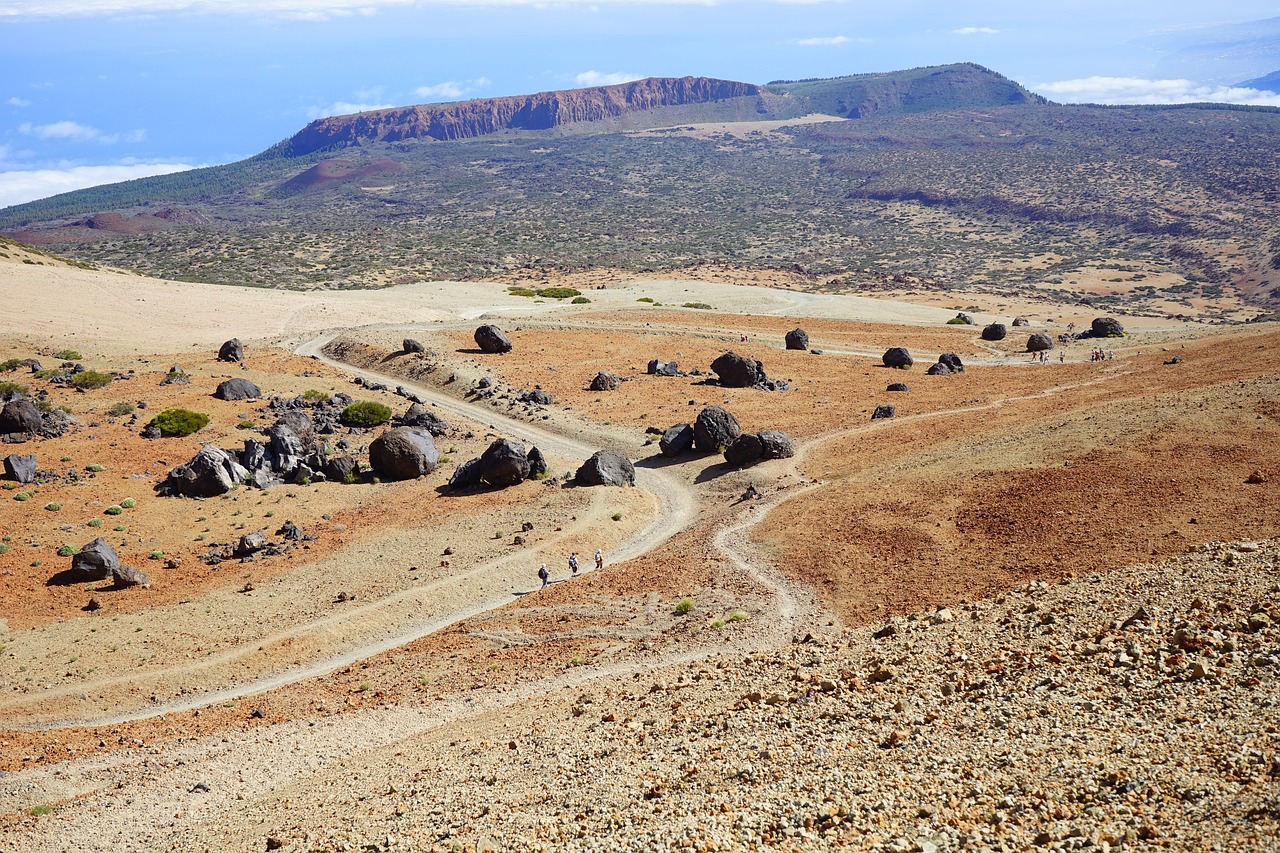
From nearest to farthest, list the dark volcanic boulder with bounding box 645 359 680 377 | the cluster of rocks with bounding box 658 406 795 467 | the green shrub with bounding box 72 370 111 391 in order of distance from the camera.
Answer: the cluster of rocks with bounding box 658 406 795 467 → the green shrub with bounding box 72 370 111 391 → the dark volcanic boulder with bounding box 645 359 680 377

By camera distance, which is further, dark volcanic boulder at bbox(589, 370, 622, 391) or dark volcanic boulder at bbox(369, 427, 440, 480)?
dark volcanic boulder at bbox(589, 370, 622, 391)

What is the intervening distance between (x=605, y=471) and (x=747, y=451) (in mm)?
7062

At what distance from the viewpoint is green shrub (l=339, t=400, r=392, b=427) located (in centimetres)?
5416

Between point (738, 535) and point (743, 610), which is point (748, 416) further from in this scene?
point (743, 610)

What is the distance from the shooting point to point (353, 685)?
26.7 m

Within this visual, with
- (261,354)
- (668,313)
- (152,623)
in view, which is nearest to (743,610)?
(152,623)

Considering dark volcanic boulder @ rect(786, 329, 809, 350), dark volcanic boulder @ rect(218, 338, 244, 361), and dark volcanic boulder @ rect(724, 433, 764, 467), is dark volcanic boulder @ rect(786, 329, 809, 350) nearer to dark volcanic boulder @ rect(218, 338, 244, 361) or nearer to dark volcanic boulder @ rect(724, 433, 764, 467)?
dark volcanic boulder @ rect(724, 433, 764, 467)

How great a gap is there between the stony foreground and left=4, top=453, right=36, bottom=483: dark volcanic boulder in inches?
1216

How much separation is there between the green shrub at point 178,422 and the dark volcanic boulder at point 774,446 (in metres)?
32.1

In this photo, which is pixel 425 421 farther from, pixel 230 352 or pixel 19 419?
pixel 230 352

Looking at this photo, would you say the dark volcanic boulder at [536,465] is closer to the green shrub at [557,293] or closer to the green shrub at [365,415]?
the green shrub at [365,415]

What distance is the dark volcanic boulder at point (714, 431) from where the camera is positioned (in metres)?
46.6

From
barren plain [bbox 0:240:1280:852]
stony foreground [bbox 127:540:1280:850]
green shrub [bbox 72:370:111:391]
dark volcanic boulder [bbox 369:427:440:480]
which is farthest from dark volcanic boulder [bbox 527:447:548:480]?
green shrub [bbox 72:370:111:391]

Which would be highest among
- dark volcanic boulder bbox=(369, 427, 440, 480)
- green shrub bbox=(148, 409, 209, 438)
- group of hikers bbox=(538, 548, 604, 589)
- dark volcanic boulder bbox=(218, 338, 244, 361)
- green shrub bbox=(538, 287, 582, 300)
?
green shrub bbox=(538, 287, 582, 300)
